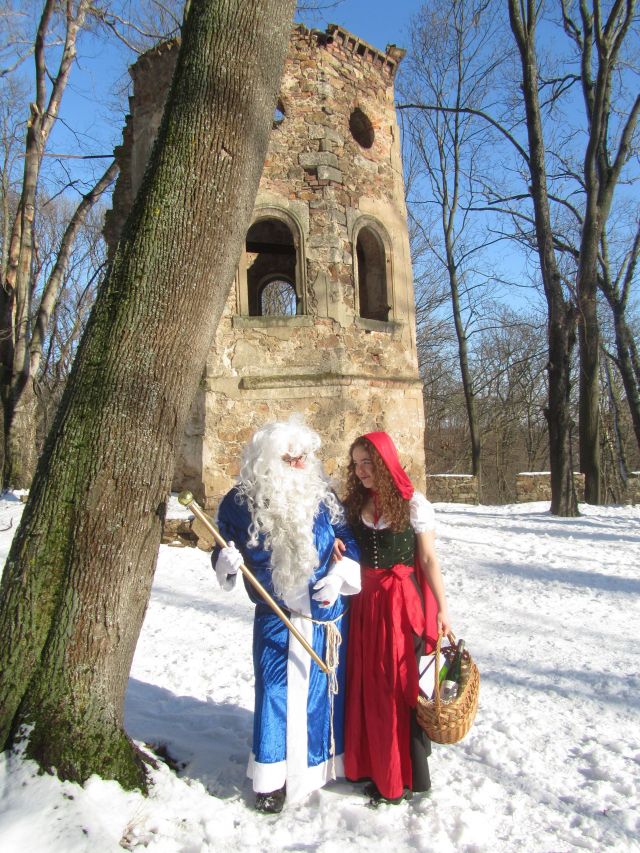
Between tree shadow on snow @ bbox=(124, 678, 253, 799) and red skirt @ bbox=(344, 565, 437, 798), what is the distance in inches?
22.1

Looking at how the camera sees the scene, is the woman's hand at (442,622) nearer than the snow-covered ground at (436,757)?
No

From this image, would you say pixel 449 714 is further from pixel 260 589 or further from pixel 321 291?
pixel 321 291

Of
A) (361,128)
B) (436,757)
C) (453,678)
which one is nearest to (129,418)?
(453,678)

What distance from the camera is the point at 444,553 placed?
24.9ft

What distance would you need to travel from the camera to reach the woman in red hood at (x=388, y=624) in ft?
8.76

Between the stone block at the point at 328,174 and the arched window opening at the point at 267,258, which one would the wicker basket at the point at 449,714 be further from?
the arched window opening at the point at 267,258

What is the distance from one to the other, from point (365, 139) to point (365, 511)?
25.0 ft

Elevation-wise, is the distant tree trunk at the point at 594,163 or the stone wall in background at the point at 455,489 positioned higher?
the distant tree trunk at the point at 594,163

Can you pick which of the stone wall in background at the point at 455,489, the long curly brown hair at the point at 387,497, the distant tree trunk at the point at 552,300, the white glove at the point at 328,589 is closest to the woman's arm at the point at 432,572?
the long curly brown hair at the point at 387,497

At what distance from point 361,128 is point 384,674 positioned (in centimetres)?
829

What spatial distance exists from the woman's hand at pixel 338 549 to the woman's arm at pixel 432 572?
0.34m

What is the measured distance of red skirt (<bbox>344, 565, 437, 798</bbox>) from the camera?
2.65 meters

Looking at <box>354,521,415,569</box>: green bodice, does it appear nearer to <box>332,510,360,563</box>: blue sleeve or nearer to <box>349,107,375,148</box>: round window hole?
<box>332,510,360,563</box>: blue sleeve

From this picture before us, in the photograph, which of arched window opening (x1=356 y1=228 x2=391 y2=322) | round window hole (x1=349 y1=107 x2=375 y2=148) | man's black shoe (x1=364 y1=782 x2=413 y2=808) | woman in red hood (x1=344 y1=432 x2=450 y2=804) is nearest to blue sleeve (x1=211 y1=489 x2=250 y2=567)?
woman in red hood (x1=344 y1=432 x2=450 y2=804)
